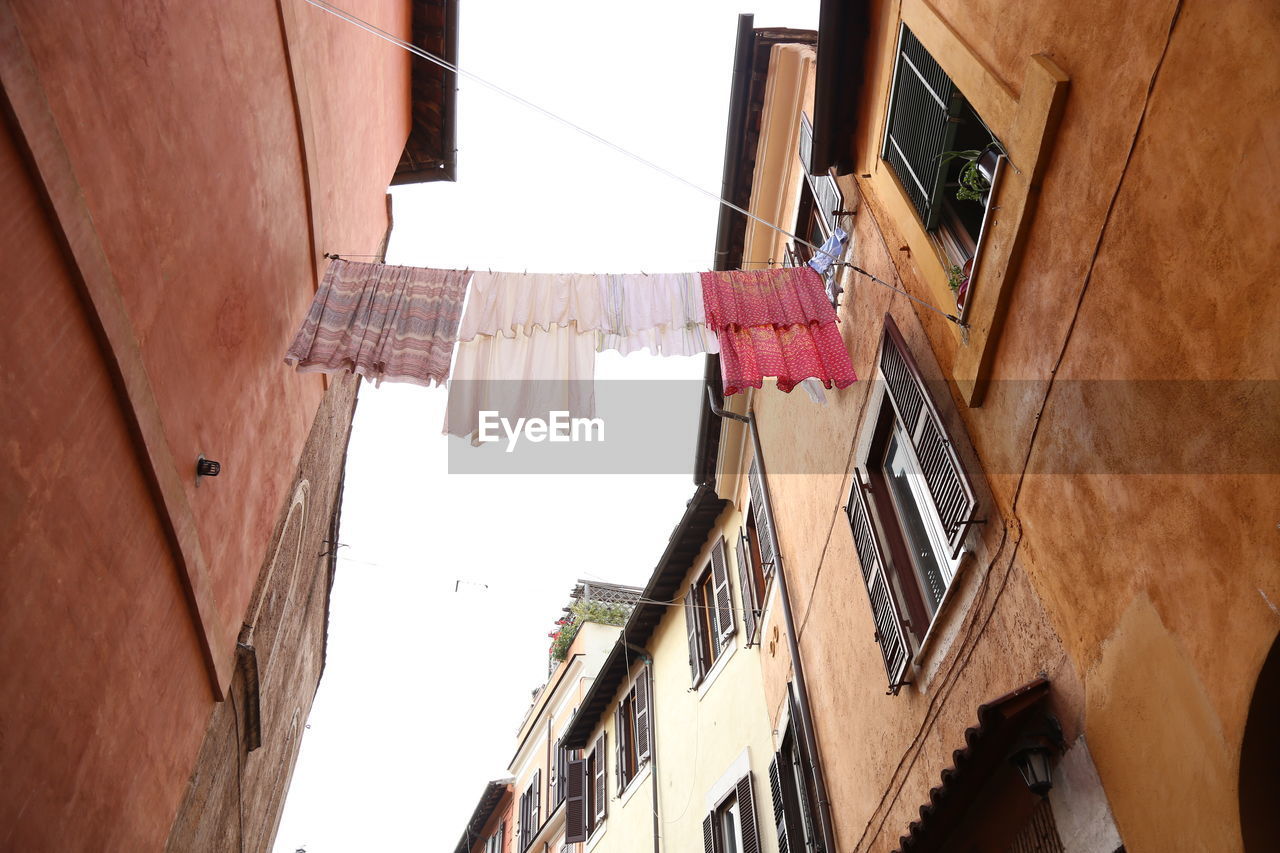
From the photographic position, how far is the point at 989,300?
16.2ft

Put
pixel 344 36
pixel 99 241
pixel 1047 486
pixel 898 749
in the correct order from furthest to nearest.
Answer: pixel 344 36
pixel 898 749
pixel 99 241
pixel 1047 486

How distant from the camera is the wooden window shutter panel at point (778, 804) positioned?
8.50 meters

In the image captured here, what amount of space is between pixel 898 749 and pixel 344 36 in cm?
862

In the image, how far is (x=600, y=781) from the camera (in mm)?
16297

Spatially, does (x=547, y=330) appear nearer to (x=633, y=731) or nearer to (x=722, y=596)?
(x=722, y=596)

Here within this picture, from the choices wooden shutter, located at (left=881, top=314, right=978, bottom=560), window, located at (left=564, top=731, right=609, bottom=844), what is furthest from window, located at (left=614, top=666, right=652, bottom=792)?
wooden shutter, located at (left=881, top=314, right=978, bottom=560)

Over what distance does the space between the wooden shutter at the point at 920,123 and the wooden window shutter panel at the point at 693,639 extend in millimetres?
8375

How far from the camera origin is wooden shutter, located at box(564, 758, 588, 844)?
16.6 meters

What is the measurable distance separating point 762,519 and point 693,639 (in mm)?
3205

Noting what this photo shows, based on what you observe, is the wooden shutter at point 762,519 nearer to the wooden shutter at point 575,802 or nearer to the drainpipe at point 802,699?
the drainpipe at point 802,699

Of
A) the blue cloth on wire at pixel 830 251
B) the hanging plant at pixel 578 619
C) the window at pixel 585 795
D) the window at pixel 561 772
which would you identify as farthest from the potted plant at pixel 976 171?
the hanging plant at pixel 578 619

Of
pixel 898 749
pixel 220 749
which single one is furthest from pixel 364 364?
pixel 898 749

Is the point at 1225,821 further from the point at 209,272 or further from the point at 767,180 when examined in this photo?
the point at 767,180

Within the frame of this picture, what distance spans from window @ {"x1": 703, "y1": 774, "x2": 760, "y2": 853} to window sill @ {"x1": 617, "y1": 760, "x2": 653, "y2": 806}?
8.80 feet
